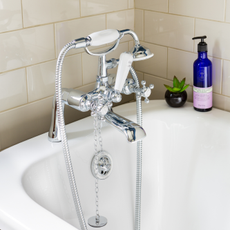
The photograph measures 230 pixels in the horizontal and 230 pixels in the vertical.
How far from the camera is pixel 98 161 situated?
1.08 m

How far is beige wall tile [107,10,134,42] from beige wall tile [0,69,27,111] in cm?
37

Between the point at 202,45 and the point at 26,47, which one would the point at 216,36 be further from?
→ the point at 26,47

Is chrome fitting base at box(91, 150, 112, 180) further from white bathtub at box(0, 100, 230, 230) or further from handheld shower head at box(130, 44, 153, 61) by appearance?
handheld shower head at box(130, 44, 153, 61)

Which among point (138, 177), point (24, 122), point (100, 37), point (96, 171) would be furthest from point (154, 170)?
point (100, 37)

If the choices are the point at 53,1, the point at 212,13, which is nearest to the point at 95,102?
the point at 53,1

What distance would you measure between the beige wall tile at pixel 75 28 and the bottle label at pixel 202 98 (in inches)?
15.0

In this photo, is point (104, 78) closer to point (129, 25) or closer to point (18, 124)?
point (18, 124)

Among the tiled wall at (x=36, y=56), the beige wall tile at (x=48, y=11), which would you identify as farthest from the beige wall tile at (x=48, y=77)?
the beige wall tile at (x=48, y=11)

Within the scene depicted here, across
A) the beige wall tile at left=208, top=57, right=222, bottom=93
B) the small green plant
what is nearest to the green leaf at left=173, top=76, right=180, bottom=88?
the small green plant

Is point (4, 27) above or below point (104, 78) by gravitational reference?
above

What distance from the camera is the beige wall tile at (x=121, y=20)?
4.18 feet

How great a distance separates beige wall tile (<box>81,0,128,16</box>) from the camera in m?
1.18

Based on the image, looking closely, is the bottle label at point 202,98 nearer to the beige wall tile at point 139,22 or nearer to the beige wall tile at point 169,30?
the beige wall tile at point 169,30

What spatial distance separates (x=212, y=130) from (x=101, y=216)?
424 millimetres
